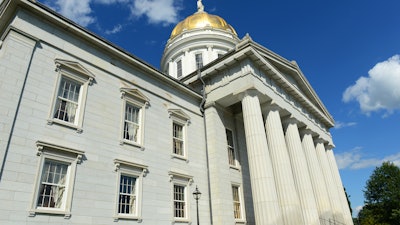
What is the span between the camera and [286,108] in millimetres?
22234

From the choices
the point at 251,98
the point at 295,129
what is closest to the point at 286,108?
the point at 295,129

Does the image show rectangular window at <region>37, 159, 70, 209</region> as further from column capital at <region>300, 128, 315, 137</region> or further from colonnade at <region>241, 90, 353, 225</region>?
column capital at <region>300, 128, 315, 137</region>

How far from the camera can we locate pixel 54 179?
11.4 m

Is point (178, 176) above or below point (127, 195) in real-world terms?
above

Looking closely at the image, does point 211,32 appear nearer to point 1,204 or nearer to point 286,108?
point 286,108

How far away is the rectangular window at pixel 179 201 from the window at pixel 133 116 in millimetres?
3541

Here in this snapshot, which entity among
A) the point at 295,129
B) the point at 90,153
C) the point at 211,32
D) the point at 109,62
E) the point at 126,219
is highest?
the point at 211,32

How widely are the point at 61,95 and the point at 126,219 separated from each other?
652 cm

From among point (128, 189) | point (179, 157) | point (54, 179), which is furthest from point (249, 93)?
point (54, 179)

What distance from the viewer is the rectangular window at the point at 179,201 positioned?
52.8ft

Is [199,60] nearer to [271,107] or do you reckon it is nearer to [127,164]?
[271,107]

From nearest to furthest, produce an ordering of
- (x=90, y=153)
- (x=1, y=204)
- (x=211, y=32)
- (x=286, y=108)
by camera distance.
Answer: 1. (x=1, y=204)
2. (x=90, y=153)
3. (x=286, y=108)
4. (x=211, y=32)

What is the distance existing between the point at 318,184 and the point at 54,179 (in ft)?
70.1

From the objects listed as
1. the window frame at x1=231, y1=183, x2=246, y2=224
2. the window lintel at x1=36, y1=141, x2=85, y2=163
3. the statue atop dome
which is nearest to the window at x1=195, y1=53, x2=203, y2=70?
the statue atop dome
